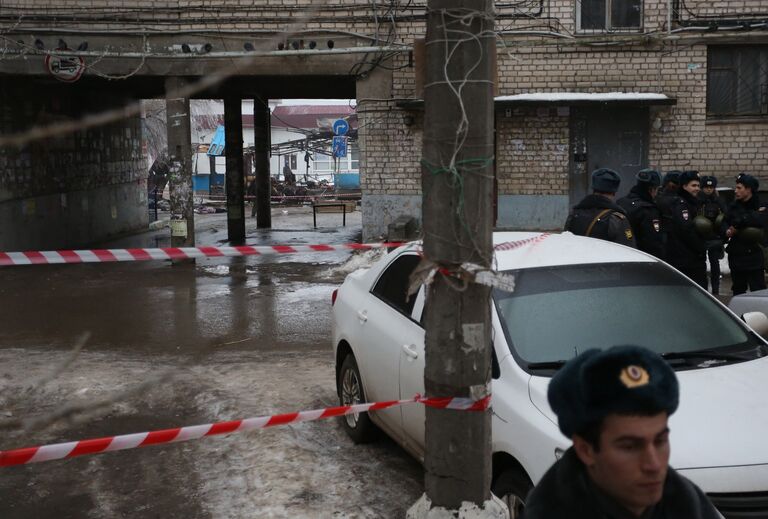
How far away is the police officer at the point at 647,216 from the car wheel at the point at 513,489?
4552mm

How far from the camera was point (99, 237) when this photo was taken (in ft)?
75.3

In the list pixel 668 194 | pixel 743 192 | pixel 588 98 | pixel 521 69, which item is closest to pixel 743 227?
pixel 743 192

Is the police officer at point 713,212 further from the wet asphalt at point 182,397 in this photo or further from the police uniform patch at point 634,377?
the police uniform patch at point 634,377

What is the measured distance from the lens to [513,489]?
4.30 m

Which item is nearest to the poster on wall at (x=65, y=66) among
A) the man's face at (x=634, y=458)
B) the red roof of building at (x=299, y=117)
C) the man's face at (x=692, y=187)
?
the man's face at (x=692, y=187)

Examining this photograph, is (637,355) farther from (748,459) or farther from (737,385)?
(737,385)

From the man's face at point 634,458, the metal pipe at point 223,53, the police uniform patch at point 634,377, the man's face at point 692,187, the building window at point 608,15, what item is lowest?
the man's face at point 634,458

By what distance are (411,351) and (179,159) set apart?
12604 millimetres

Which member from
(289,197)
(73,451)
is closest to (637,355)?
(73,451)

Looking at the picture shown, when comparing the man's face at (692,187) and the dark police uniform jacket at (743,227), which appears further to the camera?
the dark police uniform jacket at (743,227)

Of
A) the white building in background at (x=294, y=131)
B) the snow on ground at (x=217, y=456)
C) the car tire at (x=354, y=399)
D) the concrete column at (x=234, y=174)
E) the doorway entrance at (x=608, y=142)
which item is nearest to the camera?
the snow on ground at (x=217, y=456)

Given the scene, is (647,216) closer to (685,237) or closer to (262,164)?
(685,237)

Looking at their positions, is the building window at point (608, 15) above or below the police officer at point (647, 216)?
above

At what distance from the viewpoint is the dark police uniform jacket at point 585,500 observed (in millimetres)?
1977
